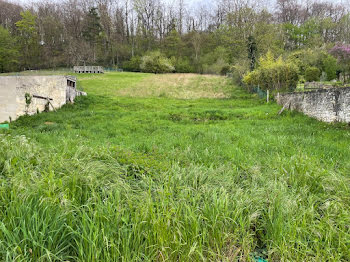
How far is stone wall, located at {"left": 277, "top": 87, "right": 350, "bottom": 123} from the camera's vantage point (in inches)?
328

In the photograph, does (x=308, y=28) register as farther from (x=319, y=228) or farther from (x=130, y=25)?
(x=319, y=228)

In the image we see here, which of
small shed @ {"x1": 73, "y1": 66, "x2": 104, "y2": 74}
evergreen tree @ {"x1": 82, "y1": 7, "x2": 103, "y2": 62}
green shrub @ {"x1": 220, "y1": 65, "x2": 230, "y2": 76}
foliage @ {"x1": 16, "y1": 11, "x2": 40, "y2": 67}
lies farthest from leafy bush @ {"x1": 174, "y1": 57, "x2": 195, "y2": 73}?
foliage @ {"x1": 16, "y1": 11, "x2": 40, "y2": 67}

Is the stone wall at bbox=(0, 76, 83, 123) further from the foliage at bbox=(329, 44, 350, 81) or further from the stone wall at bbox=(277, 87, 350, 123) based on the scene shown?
the foliage at bbox=(329, 44, 350, 81)

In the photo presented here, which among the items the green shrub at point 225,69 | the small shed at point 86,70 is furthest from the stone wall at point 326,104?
the small shed at point 86,70

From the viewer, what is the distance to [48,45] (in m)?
49.2

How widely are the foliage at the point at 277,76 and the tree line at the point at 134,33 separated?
2104 centimetres

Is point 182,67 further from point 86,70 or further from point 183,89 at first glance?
point 183,89

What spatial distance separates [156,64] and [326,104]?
38.6 metres

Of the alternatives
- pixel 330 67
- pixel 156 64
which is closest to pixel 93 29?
pixel 156 64

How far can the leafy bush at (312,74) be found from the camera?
29342 millimetres

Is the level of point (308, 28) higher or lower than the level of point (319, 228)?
higher

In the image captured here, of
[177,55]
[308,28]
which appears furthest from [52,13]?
→ [308,28]

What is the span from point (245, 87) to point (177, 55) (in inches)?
1161

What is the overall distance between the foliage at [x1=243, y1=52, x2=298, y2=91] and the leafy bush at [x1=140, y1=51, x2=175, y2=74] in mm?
26904
